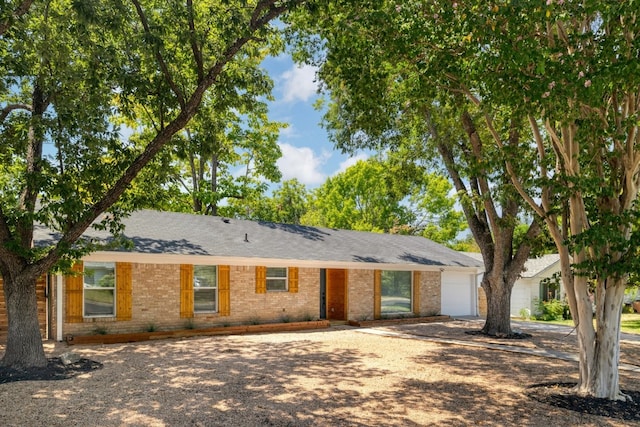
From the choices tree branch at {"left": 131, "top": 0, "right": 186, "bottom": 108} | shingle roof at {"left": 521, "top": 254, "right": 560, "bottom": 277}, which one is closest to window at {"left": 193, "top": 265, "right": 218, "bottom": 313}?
tree branch at {"left": 131, "top": 0, "right": 186, "bottom": 108}

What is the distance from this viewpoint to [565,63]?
6.70 metres

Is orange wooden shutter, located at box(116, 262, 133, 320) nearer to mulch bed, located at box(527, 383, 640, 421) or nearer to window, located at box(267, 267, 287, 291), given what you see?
window, located at box(267, 267, 287, 291)

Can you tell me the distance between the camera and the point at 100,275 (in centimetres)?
1484

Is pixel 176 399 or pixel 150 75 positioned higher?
pixel 150 75

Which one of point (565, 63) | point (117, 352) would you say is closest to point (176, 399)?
point (117, 352)

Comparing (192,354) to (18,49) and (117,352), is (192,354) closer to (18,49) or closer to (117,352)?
(117,352)

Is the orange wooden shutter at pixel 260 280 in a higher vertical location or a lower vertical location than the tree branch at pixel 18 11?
lower

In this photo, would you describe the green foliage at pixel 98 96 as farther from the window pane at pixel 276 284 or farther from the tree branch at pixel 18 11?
the window pane at pixel 276 284

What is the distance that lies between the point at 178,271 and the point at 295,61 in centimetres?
751

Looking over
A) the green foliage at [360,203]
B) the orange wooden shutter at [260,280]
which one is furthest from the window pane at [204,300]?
the green foliage at [360,203]

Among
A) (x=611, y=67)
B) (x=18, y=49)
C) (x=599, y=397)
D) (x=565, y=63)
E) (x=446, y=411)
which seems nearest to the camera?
(x=611, y=67)

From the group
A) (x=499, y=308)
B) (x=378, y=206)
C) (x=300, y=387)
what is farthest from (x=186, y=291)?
(x=378, y=206)

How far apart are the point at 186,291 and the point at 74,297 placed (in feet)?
10.6

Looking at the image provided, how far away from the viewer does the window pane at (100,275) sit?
1460 centimetres
